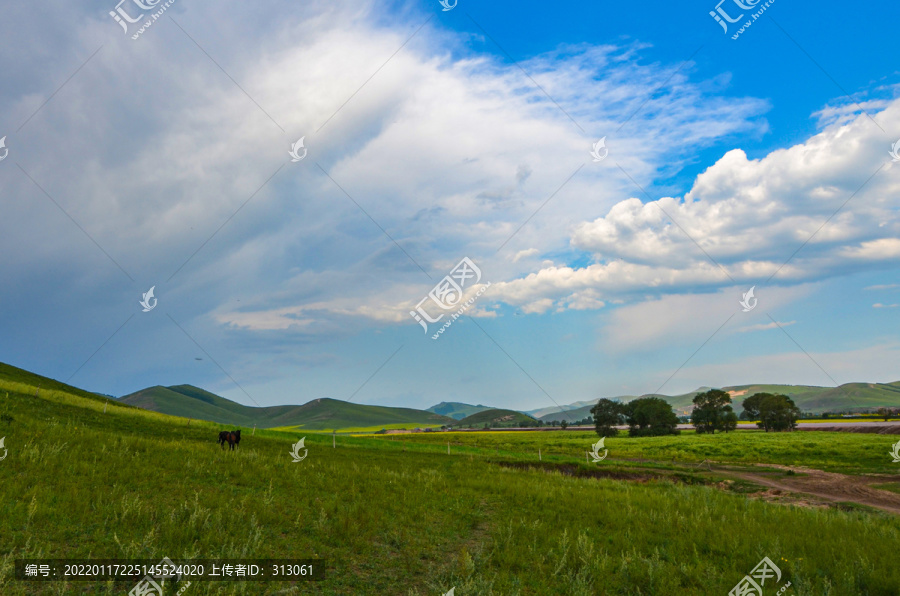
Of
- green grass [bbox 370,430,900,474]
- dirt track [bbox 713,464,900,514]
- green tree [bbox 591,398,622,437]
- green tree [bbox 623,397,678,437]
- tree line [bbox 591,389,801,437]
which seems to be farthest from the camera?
green tree [bbox 591,398,622,437]

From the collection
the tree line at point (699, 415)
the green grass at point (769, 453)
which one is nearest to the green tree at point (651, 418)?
the tree line at point (699, 415)

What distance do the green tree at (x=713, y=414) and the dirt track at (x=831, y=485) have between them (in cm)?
6623

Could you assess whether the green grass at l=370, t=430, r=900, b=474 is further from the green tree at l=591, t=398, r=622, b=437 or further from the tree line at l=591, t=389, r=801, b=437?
the green tree at l=591, t=398, r=622, b=437

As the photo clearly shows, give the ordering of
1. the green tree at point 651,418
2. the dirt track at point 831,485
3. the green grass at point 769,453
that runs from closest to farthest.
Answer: the dirt track at point 831,485 → the green grass at point 769,453 → the green tree at point 651,418

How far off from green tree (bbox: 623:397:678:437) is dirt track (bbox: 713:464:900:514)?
66.2 meters

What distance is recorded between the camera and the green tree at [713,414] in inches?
4195

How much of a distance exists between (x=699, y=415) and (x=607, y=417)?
21.9m

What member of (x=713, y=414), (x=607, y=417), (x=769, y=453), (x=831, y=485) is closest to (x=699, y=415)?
(x=713, y=414)

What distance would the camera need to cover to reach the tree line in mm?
104750

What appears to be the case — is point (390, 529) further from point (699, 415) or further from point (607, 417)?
point (699, 415)

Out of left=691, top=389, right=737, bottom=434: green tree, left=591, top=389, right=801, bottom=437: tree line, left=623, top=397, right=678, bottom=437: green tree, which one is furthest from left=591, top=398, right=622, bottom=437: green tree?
left=691, top=389, right=737, bottom=434: green tree

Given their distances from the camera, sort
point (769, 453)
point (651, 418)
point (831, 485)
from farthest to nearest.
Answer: point (651, 418) → point (769, 453) → point (831, 485)

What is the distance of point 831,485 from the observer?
36250 millimetres

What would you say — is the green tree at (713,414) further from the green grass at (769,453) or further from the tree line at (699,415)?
the green grass at (769,453)
